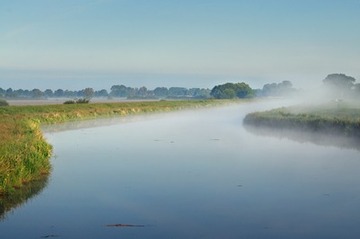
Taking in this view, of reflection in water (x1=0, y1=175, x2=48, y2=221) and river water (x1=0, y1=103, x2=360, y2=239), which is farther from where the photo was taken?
reflection in water (x1=0, y1=175, x2=48, y2=221)

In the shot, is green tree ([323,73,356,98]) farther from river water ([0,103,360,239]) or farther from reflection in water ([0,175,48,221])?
reflection in water ([0,175,48,221])

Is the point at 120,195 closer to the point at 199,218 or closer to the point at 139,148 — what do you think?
the point at 199,218

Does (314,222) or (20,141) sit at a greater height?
(20,141)

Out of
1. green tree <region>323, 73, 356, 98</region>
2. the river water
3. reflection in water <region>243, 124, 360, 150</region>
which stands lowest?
the river water

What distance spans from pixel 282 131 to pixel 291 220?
30217 millimetres

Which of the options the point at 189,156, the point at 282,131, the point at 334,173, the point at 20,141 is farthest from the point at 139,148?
the point at 282,131

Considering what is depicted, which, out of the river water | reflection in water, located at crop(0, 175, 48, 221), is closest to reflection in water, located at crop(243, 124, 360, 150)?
the river water

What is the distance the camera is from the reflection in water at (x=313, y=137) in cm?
3309

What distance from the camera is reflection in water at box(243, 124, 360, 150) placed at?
109ft

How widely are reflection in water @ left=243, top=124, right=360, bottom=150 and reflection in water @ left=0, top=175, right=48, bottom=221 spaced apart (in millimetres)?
22255

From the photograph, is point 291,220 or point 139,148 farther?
point 139,148

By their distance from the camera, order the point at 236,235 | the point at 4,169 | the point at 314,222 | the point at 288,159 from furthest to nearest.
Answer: the point at 288,159
the point at 4,169
the point at 314,222
the point at 236,235

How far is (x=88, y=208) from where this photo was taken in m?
15.2

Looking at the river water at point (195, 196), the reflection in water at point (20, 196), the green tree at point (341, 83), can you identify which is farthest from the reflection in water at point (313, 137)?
the green tree at point (341, 83)
